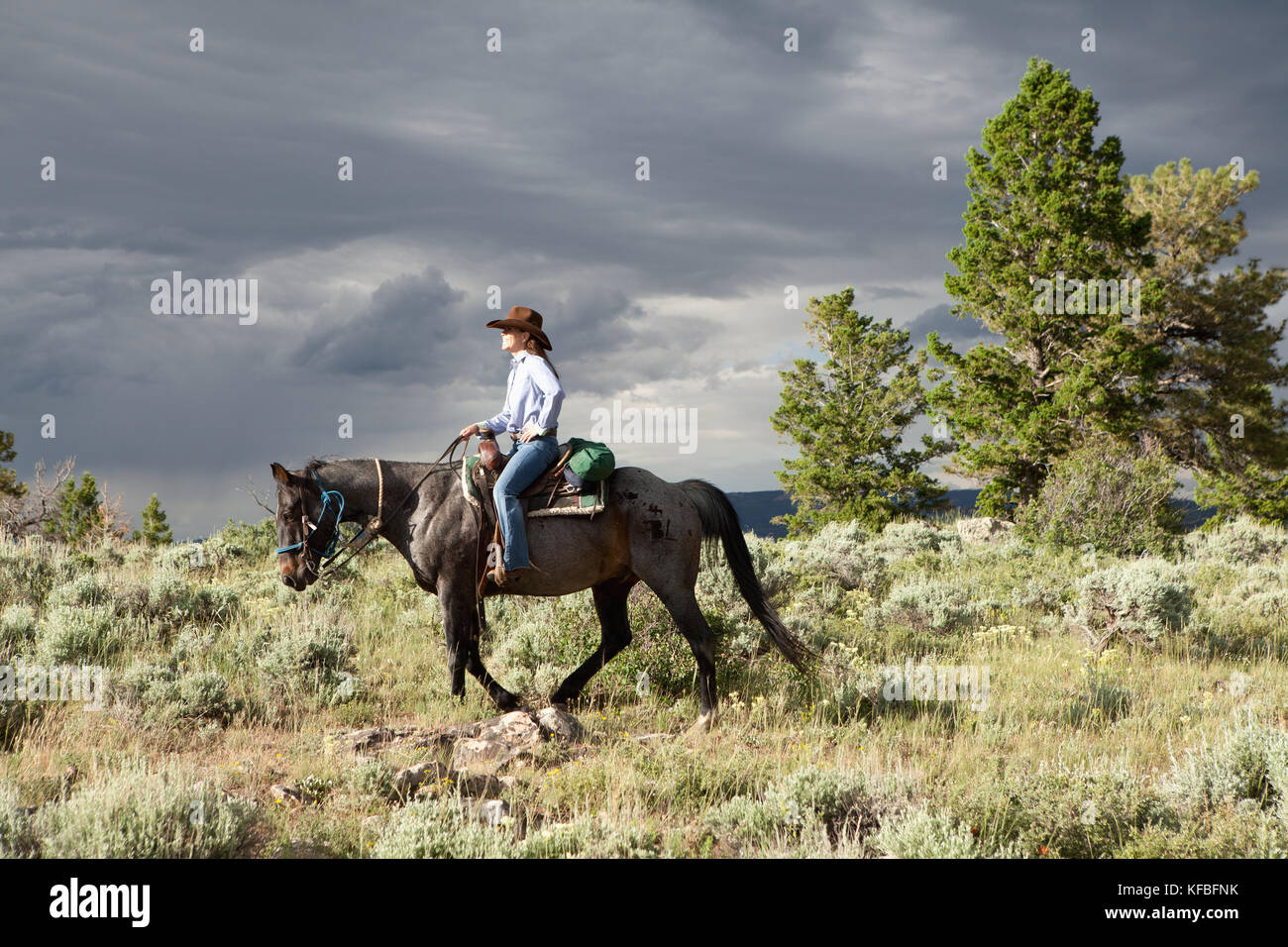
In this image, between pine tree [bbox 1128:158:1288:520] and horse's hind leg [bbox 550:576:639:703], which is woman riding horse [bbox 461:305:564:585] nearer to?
horse's hind leg [bbox 550:576:639:703]

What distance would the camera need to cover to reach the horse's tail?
7938mm

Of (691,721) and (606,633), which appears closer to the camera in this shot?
(691,721)

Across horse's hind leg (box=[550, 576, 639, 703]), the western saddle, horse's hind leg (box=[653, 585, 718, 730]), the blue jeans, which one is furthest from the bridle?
horse's hind leg (box=[653, 585, 718, 730])

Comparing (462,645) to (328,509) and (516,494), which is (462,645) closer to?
(516,494)

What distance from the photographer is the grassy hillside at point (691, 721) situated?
4633mm

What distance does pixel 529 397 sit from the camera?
751 cm

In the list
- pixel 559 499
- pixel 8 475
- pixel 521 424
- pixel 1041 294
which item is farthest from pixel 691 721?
pixel 8 475

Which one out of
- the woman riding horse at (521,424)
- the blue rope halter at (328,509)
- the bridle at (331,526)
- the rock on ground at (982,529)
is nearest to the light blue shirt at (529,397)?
the woman riding horse at (521,424)

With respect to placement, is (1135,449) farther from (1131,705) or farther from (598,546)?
(598,546)

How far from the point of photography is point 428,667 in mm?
8930

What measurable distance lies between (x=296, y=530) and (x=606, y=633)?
2.99 meters

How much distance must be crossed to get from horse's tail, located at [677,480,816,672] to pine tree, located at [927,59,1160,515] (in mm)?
23022

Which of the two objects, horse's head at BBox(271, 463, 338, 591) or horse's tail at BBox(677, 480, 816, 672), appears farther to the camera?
horse's tail at BBox(677, 480, 816, 672)

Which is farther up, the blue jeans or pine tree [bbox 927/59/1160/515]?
pine tree [bbox 927/59/1160/515]
